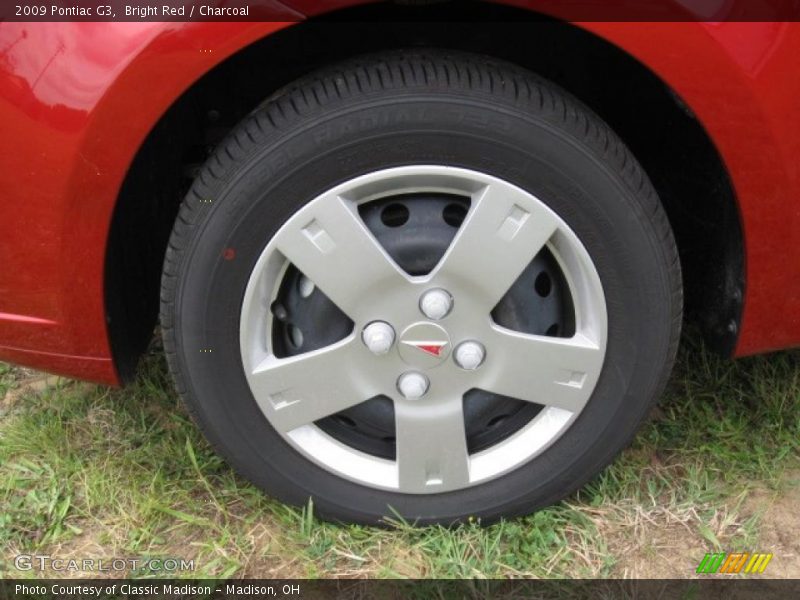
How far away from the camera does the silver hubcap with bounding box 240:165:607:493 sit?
5.68 feet

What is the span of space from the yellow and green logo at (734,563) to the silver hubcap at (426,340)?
0.46 metres

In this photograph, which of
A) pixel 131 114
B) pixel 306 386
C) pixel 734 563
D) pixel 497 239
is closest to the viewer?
pixel 131 114

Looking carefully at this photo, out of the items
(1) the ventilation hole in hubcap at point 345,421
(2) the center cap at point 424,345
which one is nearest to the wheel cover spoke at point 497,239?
(2) the center cap at point 424,345

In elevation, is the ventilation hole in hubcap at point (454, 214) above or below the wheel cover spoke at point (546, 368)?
above

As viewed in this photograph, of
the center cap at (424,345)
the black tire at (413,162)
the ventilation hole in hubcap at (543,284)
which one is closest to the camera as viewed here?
the black tire at (413,162)

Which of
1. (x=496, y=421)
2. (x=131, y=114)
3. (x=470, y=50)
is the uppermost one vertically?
(x=470, y=50)

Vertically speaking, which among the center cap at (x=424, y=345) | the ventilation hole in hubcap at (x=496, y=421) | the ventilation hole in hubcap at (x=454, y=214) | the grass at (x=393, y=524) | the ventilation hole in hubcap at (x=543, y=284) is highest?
the ventilation hole in hubcap at (x=454, y=214)

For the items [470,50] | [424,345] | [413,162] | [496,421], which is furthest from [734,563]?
[470,50]

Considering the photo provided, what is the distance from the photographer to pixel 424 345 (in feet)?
5.98

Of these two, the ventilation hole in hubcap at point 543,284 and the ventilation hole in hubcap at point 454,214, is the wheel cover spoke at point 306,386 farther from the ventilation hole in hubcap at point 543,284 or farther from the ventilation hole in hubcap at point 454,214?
the ventilation hole in hubcap at point 543,284

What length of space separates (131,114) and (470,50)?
72 centimetres

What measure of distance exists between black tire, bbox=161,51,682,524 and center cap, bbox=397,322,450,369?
0.33 m

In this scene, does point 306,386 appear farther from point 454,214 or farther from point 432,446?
point 454,214

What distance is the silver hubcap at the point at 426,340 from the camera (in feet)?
5.68
